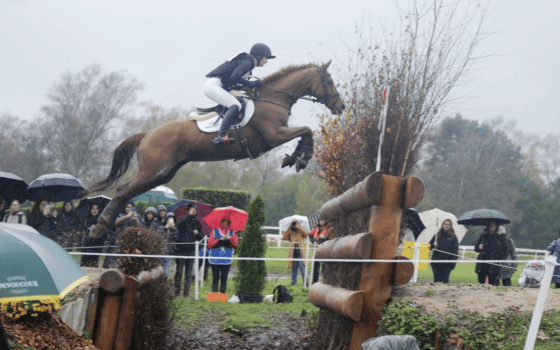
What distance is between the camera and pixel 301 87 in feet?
17.0

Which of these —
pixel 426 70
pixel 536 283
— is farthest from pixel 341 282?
pixel 536 283

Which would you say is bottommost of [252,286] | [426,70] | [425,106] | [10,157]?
[252,286]

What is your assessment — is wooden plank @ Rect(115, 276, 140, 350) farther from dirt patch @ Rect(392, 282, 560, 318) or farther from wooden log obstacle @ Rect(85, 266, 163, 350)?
dirt patch @ Rect(392, 282, 560, 318)

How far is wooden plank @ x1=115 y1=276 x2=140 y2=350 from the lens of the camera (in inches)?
157

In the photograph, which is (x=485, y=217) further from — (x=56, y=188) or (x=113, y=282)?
(x=56, y=188)

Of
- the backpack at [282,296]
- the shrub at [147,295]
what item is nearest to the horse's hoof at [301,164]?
the shrub at [147,295]

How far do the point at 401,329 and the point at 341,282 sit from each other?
1.00 meters

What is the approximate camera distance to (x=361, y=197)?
13.2 feet

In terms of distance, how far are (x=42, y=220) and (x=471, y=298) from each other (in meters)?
5.88

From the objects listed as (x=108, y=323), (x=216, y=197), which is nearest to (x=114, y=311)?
(x=108, y=323)

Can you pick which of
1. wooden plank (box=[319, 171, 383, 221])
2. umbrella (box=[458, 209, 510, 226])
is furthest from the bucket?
umbrella (box=[458, 209, 510, 226])

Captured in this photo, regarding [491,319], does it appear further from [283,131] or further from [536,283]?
[536,283]

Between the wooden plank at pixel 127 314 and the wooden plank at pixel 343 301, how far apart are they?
1.63m

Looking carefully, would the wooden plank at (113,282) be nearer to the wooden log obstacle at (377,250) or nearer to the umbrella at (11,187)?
the wooden log obstacle at (377,250)
